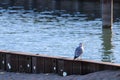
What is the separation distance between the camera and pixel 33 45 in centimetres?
2941

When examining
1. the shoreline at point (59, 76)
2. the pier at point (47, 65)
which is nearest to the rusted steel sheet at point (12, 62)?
the pier at point (47, 65)

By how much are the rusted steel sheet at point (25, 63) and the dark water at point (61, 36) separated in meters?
8.25

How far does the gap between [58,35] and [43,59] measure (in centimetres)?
1898

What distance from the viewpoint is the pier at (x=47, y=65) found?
47.6ft

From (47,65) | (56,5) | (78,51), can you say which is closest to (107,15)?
(78,51)

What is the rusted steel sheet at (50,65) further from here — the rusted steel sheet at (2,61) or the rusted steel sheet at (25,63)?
the rusted steel sheet at (2,61)

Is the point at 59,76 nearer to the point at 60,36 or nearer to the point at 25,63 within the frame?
the point at 25,63

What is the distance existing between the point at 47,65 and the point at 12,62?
1.43 metres

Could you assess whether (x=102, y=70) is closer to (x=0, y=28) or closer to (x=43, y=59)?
(x=43, y=59)

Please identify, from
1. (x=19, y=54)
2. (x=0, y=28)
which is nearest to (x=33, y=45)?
(x=0, y=28)

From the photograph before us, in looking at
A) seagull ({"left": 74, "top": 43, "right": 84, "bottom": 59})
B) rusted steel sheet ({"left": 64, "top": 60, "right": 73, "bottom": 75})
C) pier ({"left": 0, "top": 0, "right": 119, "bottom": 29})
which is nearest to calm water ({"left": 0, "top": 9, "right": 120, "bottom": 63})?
seagull ({"left": 74, "top": 43, "right": 84, "bottom": 59})

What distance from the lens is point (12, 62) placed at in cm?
1623

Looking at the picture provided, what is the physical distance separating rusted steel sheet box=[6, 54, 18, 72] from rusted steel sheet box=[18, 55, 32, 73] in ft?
0.55

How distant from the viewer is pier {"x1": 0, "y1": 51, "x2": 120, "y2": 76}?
14.5m
